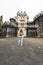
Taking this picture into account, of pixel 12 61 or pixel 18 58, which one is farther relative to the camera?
pixel 18 58

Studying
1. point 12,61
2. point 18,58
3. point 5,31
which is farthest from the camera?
point 5,31

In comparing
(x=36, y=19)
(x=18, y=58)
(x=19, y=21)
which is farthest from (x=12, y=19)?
(x=18, y=58)

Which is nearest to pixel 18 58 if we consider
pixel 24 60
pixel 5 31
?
pixel 24 60

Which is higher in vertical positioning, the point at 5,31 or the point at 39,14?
the point at 39,14

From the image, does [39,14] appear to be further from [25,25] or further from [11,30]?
[11,30]

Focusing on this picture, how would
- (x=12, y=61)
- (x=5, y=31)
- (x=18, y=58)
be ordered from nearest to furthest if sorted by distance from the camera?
(x=12, y=61)
(x=18, y=58)
(x=5, y=31)

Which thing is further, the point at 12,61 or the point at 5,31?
the point at 5,31

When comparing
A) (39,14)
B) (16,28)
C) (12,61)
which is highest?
(39,14)

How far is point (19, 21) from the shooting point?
65.1 metres

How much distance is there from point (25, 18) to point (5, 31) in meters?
8.54

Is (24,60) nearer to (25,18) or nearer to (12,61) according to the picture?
(12,61)

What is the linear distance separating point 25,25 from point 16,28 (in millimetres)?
3267

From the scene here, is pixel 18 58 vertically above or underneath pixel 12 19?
underneath

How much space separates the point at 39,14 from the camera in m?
64.0
